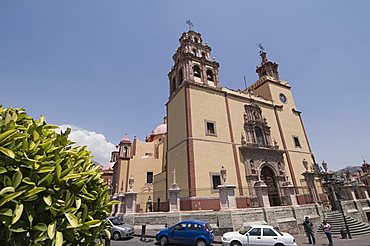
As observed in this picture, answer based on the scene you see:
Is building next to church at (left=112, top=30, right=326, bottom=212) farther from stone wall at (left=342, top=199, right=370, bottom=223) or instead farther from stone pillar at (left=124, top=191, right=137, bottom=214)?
stone pillar at (left=124, top=191, right=137, bottom=214)

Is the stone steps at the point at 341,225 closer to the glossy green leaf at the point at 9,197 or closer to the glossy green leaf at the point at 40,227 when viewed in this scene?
the glossy green leaf at the point at 40,227

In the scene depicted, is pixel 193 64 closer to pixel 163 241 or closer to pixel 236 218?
pixel 236 218

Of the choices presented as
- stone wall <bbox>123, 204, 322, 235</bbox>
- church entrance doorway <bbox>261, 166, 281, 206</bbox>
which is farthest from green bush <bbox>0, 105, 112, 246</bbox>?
church entrance doorway <bbox>261, 166, 281, 206</bbox>

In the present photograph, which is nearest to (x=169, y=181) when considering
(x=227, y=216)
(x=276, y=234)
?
(x=227, y=216)

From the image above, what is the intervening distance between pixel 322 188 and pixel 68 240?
28.6 meters

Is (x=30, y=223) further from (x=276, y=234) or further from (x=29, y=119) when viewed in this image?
(x=276, y=234)

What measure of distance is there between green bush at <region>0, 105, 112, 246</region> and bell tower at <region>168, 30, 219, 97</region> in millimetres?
20593

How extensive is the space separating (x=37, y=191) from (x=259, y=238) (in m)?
9.84

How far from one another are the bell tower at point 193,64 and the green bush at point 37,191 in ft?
67.6

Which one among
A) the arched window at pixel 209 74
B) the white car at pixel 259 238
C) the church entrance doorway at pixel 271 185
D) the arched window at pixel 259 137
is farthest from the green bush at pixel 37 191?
the arched window at pixel 209 74

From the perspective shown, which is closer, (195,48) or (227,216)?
(227,216)

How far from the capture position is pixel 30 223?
7.28 feet

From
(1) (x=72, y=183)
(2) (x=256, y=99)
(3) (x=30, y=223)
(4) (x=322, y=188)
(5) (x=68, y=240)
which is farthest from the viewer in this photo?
(2) (x=256, y=99)

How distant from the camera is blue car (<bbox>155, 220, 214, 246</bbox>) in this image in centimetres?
955
